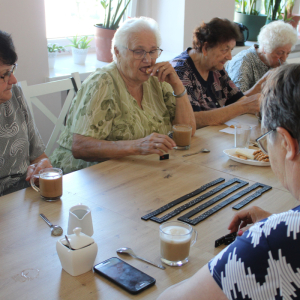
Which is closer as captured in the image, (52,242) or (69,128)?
(52,242)

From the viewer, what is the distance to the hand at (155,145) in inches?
70.4

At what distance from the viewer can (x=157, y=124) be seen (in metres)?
2.19

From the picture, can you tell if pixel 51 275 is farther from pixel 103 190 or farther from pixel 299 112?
pixel 299 112

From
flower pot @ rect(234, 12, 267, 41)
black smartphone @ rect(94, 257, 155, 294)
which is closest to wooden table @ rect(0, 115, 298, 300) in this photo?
black smartphone @ rect(94, 257, 155, 294)

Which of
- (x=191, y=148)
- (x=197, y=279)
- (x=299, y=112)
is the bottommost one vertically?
(x=191, y=148)

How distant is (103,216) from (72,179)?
1.09 feet

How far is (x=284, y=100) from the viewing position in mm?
744

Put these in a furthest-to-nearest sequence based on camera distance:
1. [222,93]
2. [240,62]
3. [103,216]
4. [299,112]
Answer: [240,62] → [222,93] → [103,216] → [299,112]

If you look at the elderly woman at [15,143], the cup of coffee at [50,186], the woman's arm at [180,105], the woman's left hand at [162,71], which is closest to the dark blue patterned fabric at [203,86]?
the woman's arm at [180,105]

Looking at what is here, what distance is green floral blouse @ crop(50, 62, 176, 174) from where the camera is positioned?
1.94 m

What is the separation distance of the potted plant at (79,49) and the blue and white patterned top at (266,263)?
112 inches

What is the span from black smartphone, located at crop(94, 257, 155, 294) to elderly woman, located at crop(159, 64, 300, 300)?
0.11m

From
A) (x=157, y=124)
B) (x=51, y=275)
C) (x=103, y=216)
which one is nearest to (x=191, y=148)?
(x=157, y=124)

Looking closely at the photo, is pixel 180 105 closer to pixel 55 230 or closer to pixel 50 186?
pixel 50 186
